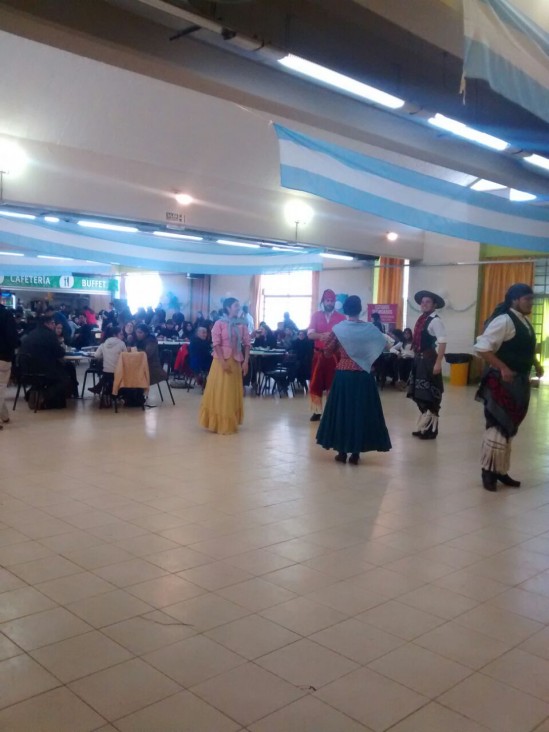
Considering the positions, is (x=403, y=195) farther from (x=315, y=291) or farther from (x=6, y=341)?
(x=315, y=291)

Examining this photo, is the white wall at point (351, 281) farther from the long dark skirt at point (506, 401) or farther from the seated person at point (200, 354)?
the long dark skirt at point (506, 401)

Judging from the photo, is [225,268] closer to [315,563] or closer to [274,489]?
[274,489]

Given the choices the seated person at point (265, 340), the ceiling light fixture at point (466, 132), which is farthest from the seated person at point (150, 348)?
the ceiling light fixture at point (466, 132)

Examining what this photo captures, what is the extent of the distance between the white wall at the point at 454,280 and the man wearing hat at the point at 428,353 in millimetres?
6855

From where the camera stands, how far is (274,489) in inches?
194

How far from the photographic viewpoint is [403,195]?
6531 millimetres

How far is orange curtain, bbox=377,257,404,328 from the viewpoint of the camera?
1423 centimetres

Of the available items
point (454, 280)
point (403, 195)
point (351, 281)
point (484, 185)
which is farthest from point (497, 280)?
point (403, 195)

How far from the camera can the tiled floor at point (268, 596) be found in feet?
7.32

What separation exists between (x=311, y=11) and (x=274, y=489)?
318cm

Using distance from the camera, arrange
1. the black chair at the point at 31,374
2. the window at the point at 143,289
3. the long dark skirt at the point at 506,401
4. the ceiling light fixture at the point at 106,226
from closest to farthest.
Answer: the long dark skirt at the point at 506,401, the black chair at the point at 31,374, the ceiling light fixture at the point at 106,226, the window at the point at 143,289

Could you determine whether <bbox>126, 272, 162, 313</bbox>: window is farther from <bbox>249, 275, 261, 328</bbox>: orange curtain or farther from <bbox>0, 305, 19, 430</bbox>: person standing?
<bbox>0, 305, 19, 430</bbox>: person standing

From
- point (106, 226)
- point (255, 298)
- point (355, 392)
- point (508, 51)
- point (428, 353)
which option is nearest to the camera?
point (508, 51)

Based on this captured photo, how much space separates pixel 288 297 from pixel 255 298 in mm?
1147
